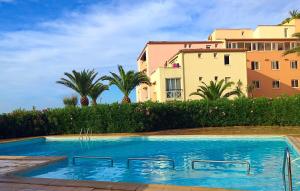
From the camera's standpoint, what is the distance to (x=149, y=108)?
96.7 ft

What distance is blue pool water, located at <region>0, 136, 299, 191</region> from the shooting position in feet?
40.1

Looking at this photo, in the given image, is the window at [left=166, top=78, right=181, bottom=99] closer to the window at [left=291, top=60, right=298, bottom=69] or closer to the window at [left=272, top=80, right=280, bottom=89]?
the window at [left=272, top=80, right=280, bottom=89]

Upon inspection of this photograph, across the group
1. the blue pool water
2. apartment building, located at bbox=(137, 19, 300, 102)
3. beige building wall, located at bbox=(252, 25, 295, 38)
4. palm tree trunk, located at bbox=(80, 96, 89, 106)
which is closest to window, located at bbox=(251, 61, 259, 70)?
apartment building, located at bbox=(137, 19, 300, 102)

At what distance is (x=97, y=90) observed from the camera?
133 feet

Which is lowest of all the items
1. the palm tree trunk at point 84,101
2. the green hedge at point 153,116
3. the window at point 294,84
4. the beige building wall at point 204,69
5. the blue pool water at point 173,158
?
the blue pool water at point 173,158

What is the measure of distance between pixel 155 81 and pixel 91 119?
19142 millimetres

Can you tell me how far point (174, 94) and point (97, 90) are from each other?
938cm

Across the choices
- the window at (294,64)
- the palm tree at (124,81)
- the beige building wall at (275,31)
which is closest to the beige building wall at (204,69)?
the palm tree at (124,81)

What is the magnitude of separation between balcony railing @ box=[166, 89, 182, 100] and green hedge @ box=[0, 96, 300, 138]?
13.4 m

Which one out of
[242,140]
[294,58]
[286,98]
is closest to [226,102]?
[286,98]

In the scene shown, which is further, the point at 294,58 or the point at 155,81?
the point at 294,58

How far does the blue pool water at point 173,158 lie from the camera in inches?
481

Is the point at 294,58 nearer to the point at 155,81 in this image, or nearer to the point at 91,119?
the point at 155,81

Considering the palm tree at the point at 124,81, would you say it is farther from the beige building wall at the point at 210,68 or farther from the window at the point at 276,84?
the window at the point at 276,84
